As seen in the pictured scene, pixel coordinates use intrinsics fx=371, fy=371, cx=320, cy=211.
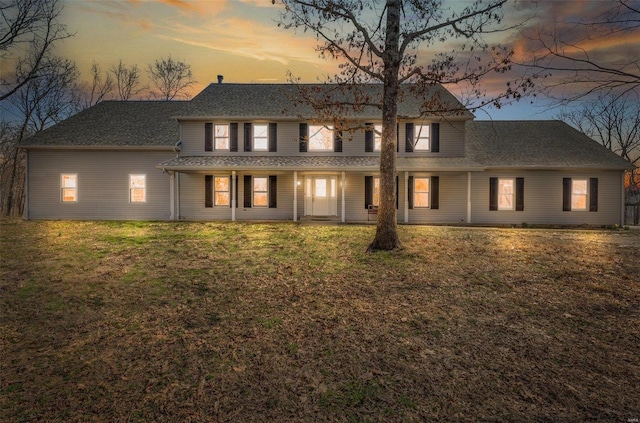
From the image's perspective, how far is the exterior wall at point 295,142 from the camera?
18.9 meters

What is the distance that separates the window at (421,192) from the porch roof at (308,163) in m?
1.08

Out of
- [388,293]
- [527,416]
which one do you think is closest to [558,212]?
[388,293]

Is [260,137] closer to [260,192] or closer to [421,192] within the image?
[260,192]

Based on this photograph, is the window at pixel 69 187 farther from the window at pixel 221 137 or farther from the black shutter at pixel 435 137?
the black shutter at pixel 435 137

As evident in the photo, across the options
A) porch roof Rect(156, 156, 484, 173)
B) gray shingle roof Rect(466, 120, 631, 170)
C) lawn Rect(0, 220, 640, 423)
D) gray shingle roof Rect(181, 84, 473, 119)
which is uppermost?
gray shingle roof Rect(181, 84, 473, 119)

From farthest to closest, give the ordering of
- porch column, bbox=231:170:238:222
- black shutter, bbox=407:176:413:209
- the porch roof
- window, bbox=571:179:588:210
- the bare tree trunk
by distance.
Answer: window, bbox=571:179:588:210 → black shutter, bbox=407:176:413:209 → porch column, bbox=231:170:238:222 → the porch roof → the bare tree trunk

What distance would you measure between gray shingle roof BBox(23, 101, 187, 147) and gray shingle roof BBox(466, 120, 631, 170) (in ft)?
53.8

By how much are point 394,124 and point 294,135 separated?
31.6 ft

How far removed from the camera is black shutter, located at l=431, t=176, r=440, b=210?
18500 mm

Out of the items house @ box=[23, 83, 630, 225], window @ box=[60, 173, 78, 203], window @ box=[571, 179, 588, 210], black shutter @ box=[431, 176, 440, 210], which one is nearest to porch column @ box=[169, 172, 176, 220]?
house @ box=[23, 83, 630, 225]

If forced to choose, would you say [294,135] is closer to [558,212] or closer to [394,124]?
[394,124]

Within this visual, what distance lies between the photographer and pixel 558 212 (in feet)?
61.5

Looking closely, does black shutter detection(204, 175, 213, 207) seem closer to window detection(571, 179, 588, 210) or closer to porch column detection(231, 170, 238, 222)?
porch column detection(231, 170, 238, 222)

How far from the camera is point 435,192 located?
18.5 metres
